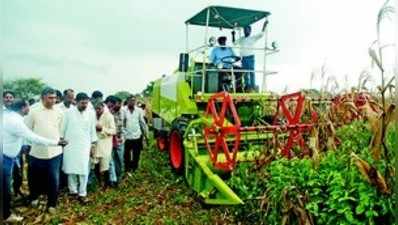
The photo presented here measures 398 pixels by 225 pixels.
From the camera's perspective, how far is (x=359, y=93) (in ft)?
11.3

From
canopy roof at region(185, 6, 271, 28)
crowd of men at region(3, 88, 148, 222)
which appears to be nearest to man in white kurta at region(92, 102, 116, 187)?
crowd of men at region(3, 88, 148, 222)

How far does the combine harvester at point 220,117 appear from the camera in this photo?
11.4 ft

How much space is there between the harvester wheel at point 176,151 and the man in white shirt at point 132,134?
0.56 meters

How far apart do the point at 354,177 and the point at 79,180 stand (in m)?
2.75

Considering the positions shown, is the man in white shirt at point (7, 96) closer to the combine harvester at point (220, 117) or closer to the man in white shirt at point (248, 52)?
the combine harvester at point (220, 117)

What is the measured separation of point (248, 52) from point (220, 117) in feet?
4.62

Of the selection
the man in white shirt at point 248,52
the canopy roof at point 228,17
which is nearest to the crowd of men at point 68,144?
the canopy roof at point 228,17

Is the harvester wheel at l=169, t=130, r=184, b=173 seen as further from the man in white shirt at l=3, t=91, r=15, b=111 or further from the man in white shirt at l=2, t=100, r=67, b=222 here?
the man in white shirt at l=3, t=91, r=15, b=111

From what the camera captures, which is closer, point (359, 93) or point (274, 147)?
point (274, 147)

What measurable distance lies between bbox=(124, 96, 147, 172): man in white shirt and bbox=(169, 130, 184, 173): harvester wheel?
22.0 inches

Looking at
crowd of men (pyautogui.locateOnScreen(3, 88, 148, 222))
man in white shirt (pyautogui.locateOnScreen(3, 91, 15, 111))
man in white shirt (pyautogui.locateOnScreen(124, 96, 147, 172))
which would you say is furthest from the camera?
man in white shirt (pyautogui.locateOnScreen(124, 96, 147, 172))

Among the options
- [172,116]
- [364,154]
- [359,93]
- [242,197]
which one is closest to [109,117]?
[172,116]

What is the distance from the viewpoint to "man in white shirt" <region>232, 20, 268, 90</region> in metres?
4.79

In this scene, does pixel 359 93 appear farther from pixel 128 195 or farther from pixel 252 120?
pixel 128 195
